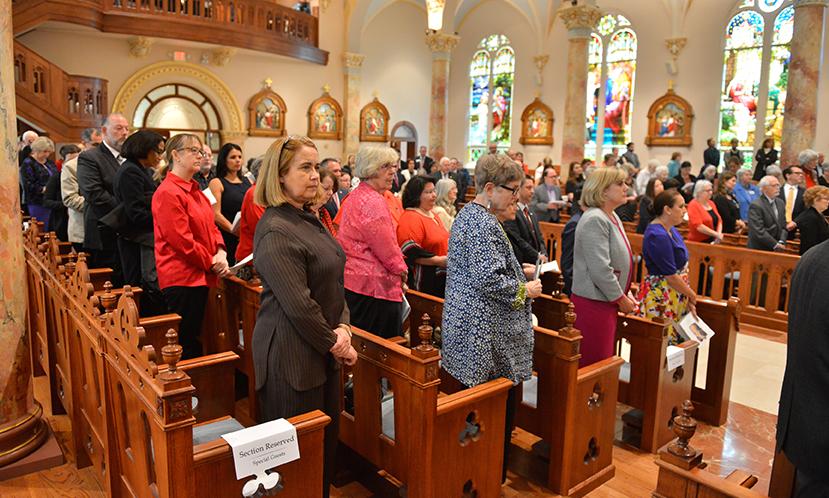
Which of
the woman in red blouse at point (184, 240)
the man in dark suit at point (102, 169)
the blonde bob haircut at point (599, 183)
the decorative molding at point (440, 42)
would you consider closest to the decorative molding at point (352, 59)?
the decorative molding at point (440, 42)

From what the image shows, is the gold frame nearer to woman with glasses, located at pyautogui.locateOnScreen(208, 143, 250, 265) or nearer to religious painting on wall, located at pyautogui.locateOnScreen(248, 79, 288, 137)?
religious painting on wall, located at pyautogui.locateOnScreen(248, 79, 288, 137)

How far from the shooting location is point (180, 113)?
53.2 feet

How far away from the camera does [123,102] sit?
560 inches

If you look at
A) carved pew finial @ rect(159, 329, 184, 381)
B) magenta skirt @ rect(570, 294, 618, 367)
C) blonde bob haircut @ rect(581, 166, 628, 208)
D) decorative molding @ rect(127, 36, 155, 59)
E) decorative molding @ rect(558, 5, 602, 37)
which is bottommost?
magenta skirt @ rect(570, 294, 618, 367)

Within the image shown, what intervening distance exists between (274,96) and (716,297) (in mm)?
12804

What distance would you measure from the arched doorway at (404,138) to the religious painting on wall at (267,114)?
415 centimetres

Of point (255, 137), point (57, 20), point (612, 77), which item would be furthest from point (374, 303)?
point (612, 77)

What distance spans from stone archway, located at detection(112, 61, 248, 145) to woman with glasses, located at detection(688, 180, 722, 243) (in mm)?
12088

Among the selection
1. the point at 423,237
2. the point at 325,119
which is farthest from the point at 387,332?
the point at 325,119

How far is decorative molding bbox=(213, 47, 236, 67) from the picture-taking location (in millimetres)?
15242

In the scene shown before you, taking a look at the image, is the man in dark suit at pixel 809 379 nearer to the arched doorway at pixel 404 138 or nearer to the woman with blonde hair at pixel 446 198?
the woman with blonde hair at pixel 446 198

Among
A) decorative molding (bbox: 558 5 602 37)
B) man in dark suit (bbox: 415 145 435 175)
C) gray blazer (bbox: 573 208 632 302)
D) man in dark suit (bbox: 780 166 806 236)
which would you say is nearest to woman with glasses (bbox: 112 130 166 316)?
gray blazer (bbox: 573 208 632 302)

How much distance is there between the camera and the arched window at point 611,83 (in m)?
17.9

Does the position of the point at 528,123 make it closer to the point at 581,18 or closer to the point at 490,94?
the point at 490,94
